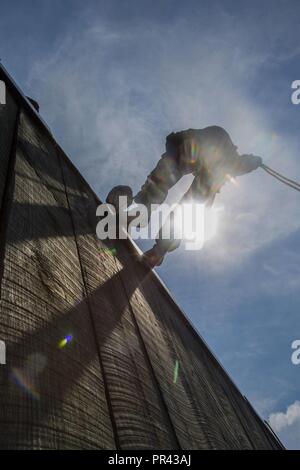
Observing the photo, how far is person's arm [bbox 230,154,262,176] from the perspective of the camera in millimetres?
4223

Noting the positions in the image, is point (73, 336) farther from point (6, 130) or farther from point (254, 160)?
point (254, 160)

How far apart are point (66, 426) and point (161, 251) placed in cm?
247

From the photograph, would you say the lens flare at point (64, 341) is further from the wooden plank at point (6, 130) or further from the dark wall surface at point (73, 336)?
the wooden plank at point (6, 130)

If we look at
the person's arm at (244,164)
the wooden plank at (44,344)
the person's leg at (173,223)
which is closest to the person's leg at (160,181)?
the person's leg at (173,223)

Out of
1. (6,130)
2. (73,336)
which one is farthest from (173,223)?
(73,336)

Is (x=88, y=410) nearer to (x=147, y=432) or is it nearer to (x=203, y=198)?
(x=147, y=432)

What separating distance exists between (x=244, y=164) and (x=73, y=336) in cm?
359

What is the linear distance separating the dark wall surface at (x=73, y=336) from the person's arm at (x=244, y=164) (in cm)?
223

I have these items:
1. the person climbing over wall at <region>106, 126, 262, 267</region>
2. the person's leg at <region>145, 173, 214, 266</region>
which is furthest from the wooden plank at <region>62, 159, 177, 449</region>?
the person climbing over wall at <region>106, 126, 262, 267</region>

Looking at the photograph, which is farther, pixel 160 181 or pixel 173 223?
pixel 160 181

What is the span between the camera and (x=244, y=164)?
4305 mm

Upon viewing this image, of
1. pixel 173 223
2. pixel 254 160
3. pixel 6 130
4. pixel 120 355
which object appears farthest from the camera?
pixel 254 160

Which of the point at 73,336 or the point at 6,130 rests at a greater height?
the point at 6,130

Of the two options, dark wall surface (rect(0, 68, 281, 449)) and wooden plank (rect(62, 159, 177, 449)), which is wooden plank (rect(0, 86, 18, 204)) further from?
wooden plank (rect(62, 159, 177, 449))
